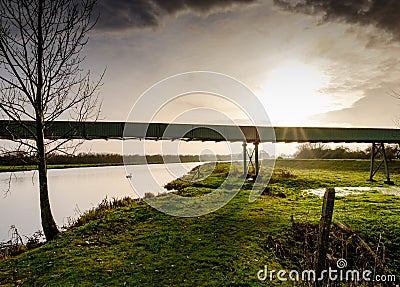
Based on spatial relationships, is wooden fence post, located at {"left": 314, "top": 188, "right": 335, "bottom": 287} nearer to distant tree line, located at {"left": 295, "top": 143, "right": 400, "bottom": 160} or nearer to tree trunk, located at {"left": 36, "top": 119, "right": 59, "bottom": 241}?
tree trunk, located at {"left": 36, "top": 119, "right": 59, "bottom": 241}

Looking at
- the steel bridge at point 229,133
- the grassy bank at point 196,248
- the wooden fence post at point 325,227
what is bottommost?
the grassy bank at point 196,248

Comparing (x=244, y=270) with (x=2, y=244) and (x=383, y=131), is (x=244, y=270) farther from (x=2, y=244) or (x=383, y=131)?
(x=383, y=131)

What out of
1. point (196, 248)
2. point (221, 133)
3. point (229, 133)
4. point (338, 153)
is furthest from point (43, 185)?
point (338, 153)

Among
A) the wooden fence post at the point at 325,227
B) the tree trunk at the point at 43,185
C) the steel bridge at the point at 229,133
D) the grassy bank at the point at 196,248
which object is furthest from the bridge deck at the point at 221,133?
the wooden fence post at the point at 325,227

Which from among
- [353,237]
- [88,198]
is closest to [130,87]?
[88,198]

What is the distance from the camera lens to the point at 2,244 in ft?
31.8

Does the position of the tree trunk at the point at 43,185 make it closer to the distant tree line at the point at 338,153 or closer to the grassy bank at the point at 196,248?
the grassy bank at the point at 196,248

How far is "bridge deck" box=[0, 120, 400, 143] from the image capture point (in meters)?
17.9

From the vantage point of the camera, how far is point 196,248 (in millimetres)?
7660

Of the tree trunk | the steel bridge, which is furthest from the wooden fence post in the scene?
the steel bridge

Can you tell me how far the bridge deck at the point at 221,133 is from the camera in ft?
58.8

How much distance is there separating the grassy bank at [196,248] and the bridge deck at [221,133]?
22.7 ft

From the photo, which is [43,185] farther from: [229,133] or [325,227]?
[229,133]

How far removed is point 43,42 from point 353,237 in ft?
34.7
